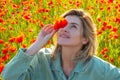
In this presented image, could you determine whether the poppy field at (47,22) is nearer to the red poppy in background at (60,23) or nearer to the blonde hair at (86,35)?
the blonde hair at (86,35)

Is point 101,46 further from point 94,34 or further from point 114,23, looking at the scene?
point 94,34

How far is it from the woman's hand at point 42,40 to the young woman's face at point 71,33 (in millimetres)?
95

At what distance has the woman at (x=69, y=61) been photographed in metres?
3.44

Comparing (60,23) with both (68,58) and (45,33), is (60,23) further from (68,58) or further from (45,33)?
(68,58)

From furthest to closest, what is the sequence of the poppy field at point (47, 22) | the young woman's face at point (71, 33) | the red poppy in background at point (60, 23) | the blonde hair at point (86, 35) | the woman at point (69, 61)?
the poppy field at point (47, 22) < the blonde hair at point (86, 35) < the woman at point (69, 61) < the young woman's face at point (71, 33) < the red poppy in background at point (60, 23)

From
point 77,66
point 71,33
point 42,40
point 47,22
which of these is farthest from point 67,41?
point 47,22

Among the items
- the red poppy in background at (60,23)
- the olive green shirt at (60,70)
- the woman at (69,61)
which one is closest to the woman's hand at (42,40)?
the woman at (69,61)

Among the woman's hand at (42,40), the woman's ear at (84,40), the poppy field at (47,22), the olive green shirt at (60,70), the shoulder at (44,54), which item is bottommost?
the poppy field at (47,22)

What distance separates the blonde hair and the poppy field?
1.85 ft

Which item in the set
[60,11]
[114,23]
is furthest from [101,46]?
[60,11]

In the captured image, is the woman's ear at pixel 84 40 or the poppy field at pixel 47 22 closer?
the woman's ear at pixel 84 40

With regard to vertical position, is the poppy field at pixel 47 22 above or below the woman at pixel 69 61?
below

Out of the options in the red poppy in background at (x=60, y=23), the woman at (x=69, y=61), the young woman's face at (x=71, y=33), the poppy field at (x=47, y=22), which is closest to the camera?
the red poppy in background at (x=60, y=23)

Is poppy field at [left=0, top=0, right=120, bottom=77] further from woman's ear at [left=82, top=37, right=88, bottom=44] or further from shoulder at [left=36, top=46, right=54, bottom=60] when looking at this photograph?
woman's ear at [left=82, top=37, right=88, bottom=44]
